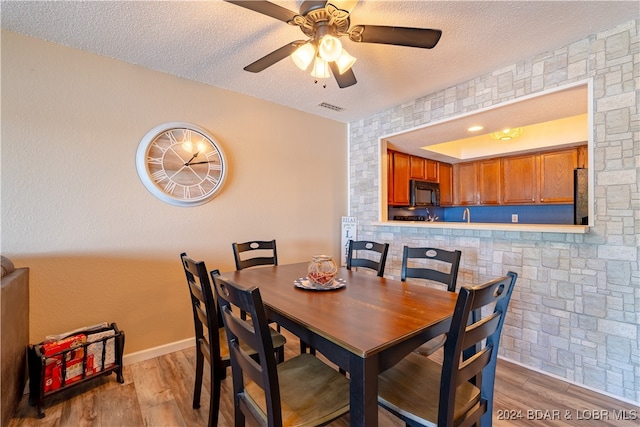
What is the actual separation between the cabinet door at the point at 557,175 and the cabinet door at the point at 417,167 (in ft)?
5.20

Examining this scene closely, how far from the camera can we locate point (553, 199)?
153 inches

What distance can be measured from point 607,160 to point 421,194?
8.39ft

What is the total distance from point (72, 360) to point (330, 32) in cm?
255

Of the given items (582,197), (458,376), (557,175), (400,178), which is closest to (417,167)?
(400,178)

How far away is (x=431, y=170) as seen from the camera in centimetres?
472

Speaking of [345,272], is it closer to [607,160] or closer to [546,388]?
[546,388]

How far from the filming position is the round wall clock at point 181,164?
238cm

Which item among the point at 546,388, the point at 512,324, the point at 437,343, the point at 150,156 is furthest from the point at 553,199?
the point at 150,156

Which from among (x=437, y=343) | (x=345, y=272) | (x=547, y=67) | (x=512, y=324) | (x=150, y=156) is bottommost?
(x=512, y=324)

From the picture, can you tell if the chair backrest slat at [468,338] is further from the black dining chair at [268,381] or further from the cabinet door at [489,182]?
the cabinet door at [489,182]

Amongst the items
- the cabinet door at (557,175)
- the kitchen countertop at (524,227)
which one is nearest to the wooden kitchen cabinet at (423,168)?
the cabinet door at (557,175)

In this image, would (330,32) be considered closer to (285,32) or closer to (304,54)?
(304,54)

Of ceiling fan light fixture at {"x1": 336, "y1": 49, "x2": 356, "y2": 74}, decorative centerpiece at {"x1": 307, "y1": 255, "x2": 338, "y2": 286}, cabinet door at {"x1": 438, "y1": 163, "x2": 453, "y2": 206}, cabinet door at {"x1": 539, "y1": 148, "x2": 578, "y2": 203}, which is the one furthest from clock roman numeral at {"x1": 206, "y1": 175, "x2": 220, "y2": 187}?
cabinet door at {"x1": 539, "y1": 148, "x2": 578, "y2": 203}

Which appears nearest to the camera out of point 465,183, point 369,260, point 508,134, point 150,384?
point 150,384
